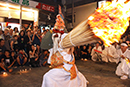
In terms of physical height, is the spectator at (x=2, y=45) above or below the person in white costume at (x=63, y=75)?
above

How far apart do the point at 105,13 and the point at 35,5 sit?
901 cm

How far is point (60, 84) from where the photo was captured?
7.92 ft

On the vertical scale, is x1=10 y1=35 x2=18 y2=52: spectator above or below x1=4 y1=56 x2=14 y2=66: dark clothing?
above

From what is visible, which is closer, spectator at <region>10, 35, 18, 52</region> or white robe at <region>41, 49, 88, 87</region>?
white robe at <region>41, 49, 88, 87</region>

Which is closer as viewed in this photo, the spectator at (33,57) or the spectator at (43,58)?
the spectator at (33,57)

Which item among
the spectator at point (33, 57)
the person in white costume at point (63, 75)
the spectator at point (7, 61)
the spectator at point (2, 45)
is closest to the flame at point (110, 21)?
the person in white costume at point (63, 75)

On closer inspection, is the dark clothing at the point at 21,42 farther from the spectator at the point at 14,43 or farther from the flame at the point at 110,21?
the flame at the point at 110,21

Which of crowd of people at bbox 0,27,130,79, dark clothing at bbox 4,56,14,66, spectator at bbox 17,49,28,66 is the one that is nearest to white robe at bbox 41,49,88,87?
crowd of people at bbox 0,27,130,79

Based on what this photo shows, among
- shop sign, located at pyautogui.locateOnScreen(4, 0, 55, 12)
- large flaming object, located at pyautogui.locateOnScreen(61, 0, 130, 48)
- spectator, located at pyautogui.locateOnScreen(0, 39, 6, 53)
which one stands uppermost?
shop sign, located at pyautogui.locateOnScreen(4, 0, 55, 12)

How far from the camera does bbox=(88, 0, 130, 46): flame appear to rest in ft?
4.05

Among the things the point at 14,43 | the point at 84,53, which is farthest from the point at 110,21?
the point at 84,53

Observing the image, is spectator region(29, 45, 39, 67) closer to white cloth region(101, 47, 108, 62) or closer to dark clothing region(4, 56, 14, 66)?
dark clothing region(4, 56, 14, 66)

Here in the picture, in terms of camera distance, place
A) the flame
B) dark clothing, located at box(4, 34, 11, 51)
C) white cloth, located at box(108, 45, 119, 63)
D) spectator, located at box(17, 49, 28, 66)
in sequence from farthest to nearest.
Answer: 1. white cloth, located at box(108, 45, 119, 63)
2. spectator, located at box(17, 49, 28, 66)
3. dark clothing, located at box(4, 34, 11, 51)
4. the flame

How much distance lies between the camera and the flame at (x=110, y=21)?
1.23m
